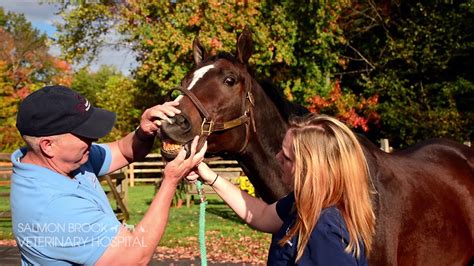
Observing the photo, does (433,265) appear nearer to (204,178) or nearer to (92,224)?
(204,178)

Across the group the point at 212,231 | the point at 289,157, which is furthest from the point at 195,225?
the point at 289,157

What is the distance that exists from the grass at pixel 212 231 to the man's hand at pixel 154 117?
6444 millimetres

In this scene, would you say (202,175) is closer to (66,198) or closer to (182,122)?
(182,122)

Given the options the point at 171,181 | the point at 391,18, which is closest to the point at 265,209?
the point at 171,181

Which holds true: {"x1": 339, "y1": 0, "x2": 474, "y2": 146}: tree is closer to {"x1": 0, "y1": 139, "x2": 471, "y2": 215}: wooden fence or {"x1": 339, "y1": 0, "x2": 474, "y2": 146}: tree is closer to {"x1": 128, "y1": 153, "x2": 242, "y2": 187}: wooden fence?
{"x1": 0, "y1": 139, "x2": 471, "y2": 215}: wooden fence

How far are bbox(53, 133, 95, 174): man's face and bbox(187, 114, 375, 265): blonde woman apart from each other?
0.95 metres

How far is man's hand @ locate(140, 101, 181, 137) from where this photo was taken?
328 cm

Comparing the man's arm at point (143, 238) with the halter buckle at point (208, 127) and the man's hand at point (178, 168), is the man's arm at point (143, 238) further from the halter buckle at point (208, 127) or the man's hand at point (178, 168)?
the halter buckle at point (208, 127)

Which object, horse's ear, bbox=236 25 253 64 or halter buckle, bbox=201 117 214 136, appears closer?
halter buckle, bbox=201 117 214 136

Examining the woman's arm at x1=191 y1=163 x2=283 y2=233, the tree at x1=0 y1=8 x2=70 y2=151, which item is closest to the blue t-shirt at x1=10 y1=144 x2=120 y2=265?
the woman's arm at x1=191 y1=163 x2=283 y2=233

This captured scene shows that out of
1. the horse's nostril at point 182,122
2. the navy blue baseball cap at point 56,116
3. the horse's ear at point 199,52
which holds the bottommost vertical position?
the horse's nostril at point 182,122

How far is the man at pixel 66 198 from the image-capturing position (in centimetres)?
234

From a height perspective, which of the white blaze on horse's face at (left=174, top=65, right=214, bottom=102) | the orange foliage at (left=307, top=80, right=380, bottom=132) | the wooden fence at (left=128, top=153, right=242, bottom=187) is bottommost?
the wooden fence at (left=128, top=153, right=242, bottom=187)

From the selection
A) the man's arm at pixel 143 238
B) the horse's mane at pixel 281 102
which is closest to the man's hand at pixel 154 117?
the man's arm at pixel 143 238
